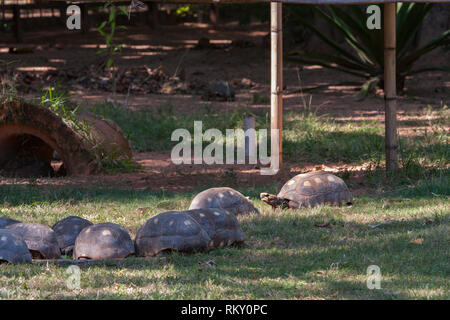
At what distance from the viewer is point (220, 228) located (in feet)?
16.1

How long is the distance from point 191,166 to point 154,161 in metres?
0.61

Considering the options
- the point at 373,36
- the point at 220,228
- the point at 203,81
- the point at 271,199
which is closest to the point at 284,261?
the point at 220,228

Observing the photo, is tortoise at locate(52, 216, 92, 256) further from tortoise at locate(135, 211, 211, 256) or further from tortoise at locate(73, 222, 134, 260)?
tortoise at locate(135, 211, 211, 256)

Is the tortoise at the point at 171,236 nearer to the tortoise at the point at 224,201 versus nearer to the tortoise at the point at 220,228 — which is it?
the tortoise at the point at 220,228

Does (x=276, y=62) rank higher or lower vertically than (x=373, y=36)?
lower

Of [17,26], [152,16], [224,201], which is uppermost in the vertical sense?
[152,16]

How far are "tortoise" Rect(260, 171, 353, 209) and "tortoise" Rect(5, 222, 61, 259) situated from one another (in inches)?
79.3

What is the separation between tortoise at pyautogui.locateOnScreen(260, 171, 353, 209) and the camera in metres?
6.11

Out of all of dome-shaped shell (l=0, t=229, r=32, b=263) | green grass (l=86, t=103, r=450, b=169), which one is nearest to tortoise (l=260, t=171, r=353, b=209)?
green grass (l=86, t=103, r=450, b=169)

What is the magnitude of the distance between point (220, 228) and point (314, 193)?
1.47 metres

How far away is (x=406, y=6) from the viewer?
11.0 meters

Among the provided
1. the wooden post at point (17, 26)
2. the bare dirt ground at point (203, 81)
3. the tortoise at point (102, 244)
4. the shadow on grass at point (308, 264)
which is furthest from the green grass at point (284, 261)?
the wooden post at point (17, 26)

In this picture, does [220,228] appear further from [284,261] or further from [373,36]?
[373,36]

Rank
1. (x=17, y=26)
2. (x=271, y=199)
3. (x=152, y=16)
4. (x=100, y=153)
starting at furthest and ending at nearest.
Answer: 1. (x=152, y=16)
2. (x=17, y=26)
3. (x=100, y=153)
4. (x=271, y=199)
